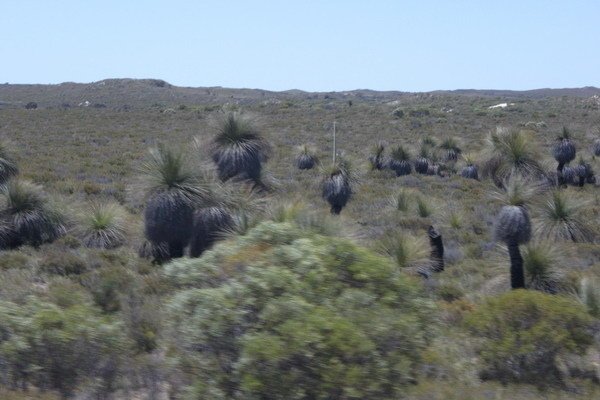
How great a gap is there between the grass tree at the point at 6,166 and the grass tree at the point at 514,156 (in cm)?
1192

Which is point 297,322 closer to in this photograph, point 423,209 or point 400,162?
point 423,209

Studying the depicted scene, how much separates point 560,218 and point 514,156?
2.50 m

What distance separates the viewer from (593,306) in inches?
414

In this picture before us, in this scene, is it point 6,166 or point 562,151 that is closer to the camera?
point 6,166

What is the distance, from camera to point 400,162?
1414 inches

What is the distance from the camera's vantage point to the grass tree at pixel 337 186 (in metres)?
21.7

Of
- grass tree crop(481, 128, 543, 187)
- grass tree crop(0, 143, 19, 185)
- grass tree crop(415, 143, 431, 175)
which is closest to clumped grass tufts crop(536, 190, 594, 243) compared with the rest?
grass tree crop(481, 128, 543, 187)

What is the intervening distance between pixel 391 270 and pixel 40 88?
102398mm

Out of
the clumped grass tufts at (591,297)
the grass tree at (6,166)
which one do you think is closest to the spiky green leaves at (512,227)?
the clumped grass tufts at (591,297)

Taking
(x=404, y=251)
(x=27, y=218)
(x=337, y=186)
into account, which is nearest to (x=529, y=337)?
(x=404, y=251)

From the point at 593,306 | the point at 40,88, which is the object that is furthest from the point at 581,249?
the point at 40,88

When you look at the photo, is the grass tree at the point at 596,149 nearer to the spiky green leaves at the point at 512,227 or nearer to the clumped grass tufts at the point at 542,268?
the clumped grass tufts at the point at 542,268

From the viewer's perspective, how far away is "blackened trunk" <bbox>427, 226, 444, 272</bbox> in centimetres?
1488

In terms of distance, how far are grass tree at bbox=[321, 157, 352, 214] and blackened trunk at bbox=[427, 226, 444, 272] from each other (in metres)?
6.67
